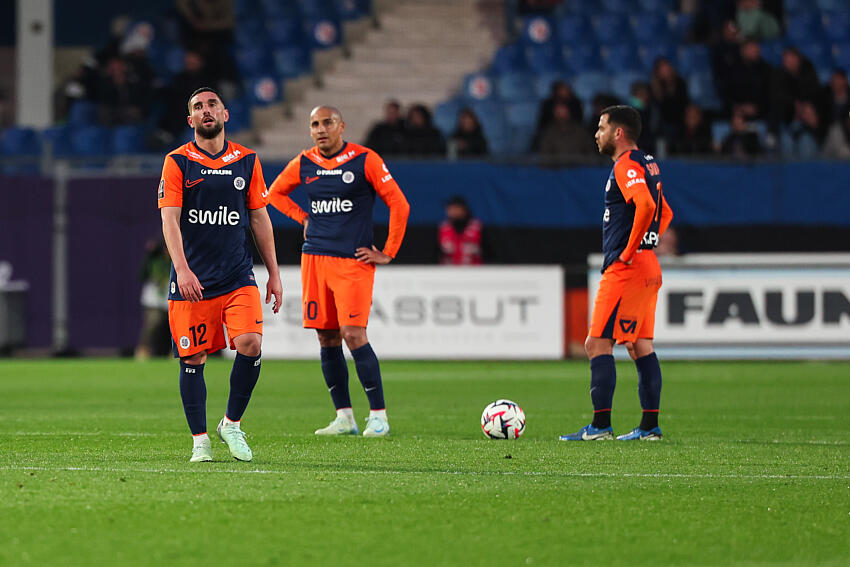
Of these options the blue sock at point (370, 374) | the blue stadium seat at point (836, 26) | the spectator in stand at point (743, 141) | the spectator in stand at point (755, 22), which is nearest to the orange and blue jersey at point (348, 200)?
the blue sock at point (370, 374)

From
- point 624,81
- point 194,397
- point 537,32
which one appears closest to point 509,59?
point 537,32

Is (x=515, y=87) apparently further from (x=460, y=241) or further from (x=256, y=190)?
(x=256, y=190)

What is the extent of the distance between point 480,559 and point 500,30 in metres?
20.8

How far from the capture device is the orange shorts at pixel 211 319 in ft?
25.0

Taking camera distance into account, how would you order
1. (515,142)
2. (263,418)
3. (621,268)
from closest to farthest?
(621,268)
(263,418)
(515,142)

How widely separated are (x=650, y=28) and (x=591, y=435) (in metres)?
15.3

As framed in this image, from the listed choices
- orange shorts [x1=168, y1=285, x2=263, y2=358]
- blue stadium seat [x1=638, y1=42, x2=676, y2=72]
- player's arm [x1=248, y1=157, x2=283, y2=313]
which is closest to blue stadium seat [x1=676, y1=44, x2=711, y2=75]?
blue stadium seat [x1=638, y1=42, x2=676, y2=72]

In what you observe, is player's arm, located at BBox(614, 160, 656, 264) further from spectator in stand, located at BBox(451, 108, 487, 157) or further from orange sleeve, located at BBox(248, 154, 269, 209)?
spectator in stand, located at BBox(451, 108, 487, 157)

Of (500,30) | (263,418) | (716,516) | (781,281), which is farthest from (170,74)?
(716,516)

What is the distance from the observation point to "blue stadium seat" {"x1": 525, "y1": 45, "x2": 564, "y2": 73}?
2317 centimetres

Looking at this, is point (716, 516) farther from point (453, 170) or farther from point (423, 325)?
point (453, 170)

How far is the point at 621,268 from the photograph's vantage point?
9.08 meters

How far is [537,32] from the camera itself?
23.6 meters

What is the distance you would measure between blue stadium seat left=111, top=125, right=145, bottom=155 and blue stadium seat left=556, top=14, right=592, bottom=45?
7129mm
